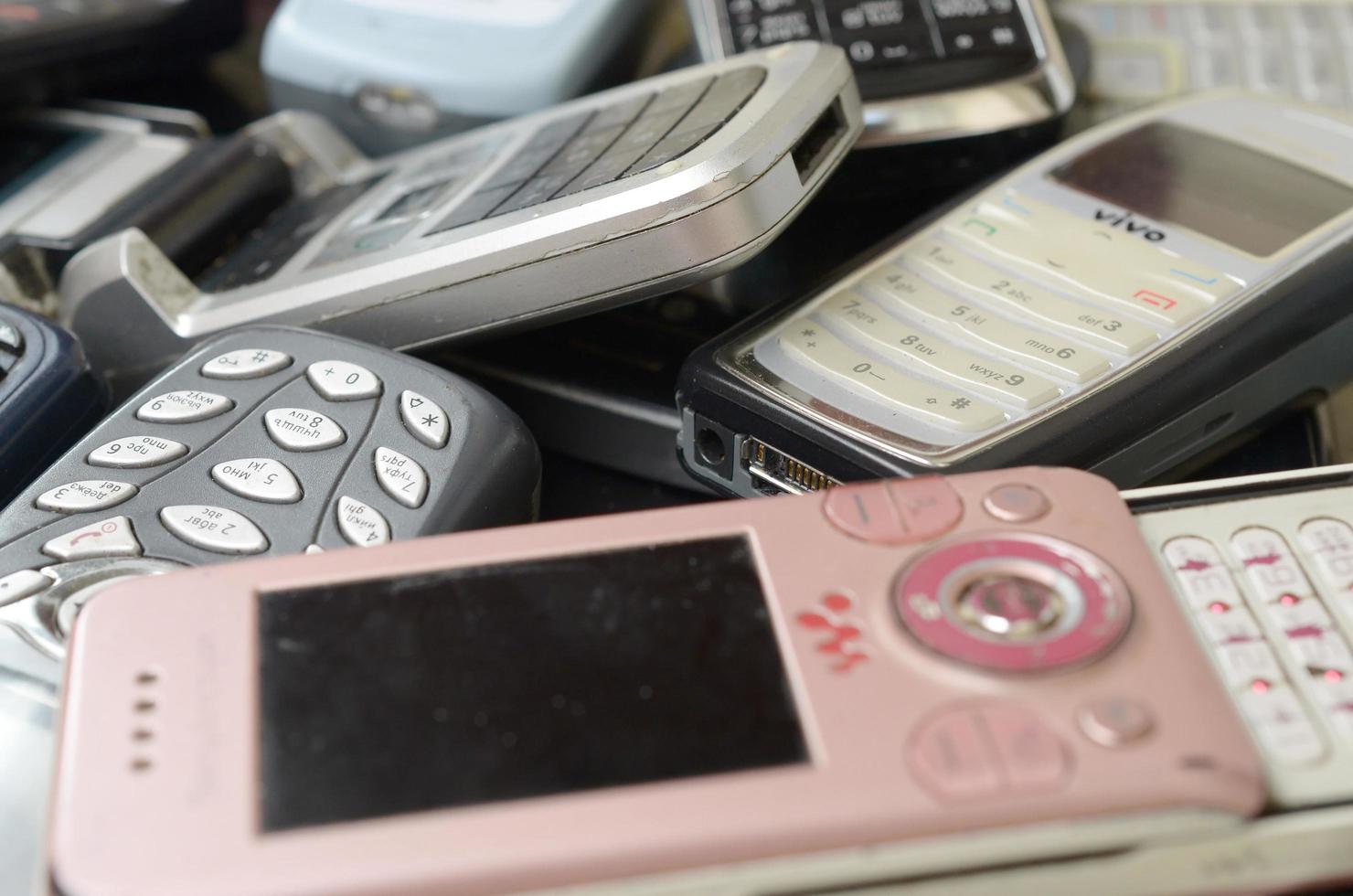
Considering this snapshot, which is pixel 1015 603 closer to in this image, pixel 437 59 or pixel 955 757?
pixel 955 757

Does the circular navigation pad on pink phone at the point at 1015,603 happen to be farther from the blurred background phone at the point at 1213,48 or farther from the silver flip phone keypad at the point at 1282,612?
the blurred background phone at the point at 1213,48

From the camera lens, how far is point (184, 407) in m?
0.41

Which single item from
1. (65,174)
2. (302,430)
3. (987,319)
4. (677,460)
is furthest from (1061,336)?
(65,174)

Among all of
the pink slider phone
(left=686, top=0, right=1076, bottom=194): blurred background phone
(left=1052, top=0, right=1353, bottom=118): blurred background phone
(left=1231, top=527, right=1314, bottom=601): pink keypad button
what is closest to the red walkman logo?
the pink slider phone

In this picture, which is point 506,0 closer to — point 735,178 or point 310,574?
point 735,178

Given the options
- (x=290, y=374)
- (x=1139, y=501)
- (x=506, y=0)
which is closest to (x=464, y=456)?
(x=290, y=374)

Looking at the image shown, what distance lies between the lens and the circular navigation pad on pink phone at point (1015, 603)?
0.98 feet

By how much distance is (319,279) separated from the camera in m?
0.46

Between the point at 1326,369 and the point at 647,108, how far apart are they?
0.24 meters

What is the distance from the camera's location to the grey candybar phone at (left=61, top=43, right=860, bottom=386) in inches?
15.9

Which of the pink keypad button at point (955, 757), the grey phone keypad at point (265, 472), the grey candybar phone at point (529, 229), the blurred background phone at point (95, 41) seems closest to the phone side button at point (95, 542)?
the grey phone keypad at point (265, 472)

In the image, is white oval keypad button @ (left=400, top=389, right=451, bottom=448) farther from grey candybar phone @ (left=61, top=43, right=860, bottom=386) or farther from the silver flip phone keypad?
the silver flip phone keypad

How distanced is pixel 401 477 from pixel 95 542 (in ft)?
0.27

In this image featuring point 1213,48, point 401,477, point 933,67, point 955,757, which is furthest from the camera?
point 1213,48
